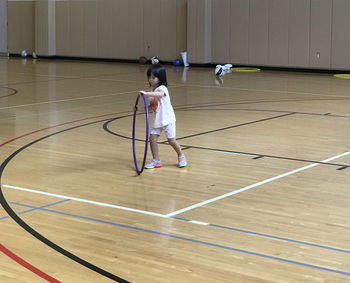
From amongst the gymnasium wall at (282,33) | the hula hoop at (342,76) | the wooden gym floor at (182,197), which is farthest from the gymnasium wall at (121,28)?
the wooden gym floor at (182,197)

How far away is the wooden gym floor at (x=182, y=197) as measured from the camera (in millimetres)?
4273

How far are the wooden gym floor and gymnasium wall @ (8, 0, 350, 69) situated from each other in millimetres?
8703

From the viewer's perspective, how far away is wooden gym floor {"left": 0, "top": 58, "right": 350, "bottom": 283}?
4.27 metres

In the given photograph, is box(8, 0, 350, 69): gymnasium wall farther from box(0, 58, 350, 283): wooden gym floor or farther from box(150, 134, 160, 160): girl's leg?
box(150, 134, 160, 160): girl's leg

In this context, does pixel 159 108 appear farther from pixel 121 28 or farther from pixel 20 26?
pixel 20 26

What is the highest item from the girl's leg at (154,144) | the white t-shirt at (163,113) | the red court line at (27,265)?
the white t-shirt at (163,113)

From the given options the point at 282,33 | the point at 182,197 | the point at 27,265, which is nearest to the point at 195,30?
the point at 282,33

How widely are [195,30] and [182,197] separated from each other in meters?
17.7

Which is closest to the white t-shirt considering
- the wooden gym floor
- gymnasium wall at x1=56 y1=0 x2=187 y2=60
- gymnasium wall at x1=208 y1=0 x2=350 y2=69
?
the wooden gym floor

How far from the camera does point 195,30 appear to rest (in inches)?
912

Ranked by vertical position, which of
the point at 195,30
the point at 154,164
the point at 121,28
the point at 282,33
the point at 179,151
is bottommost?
the point at 154,164

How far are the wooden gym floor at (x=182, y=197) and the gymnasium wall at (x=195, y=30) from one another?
8703 mm

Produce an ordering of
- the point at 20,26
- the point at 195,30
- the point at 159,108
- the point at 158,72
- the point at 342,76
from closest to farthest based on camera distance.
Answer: the point at 158,72 → the point at 159,108 → the point at 342,76 → the point at 195,30 → the point at 20,26

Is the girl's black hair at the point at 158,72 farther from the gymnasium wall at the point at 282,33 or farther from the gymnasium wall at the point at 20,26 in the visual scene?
the gymnasium wall at the point at 20,26
